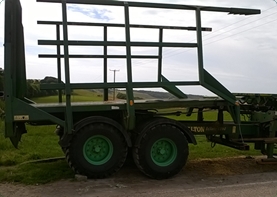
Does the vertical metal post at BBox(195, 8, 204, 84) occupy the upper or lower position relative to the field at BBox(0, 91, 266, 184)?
upper

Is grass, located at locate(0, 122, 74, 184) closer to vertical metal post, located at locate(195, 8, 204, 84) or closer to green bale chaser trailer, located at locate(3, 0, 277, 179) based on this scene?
green bale chaser trailer, located at locate(3, 0, 277, 179)

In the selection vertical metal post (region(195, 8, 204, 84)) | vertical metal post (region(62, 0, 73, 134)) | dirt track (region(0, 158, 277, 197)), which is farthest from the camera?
vertical metal post (region(195, 8, 204, 84))

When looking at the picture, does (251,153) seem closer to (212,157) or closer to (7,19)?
(212,157)

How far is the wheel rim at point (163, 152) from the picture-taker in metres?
7.46

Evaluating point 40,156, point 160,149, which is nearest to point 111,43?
point 160,149

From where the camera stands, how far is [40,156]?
28.9 ft

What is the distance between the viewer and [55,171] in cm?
747

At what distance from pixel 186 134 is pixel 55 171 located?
8.59ft

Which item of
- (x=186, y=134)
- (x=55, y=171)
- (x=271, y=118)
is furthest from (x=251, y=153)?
(x=55, y=171)

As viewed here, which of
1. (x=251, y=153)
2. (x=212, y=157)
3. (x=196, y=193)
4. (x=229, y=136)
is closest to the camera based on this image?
(x=196, y=193)

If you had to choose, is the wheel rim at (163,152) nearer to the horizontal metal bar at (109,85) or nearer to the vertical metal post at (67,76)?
Result: the horizontal metal bar at (109,85)

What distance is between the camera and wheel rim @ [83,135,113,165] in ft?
23.5

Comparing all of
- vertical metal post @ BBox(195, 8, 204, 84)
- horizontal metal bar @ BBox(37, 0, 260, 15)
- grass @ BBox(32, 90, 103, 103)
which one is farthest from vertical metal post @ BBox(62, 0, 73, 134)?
vertical metal post @ BBox(195, 8, 204, 84)

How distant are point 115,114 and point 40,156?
91.3 inches
